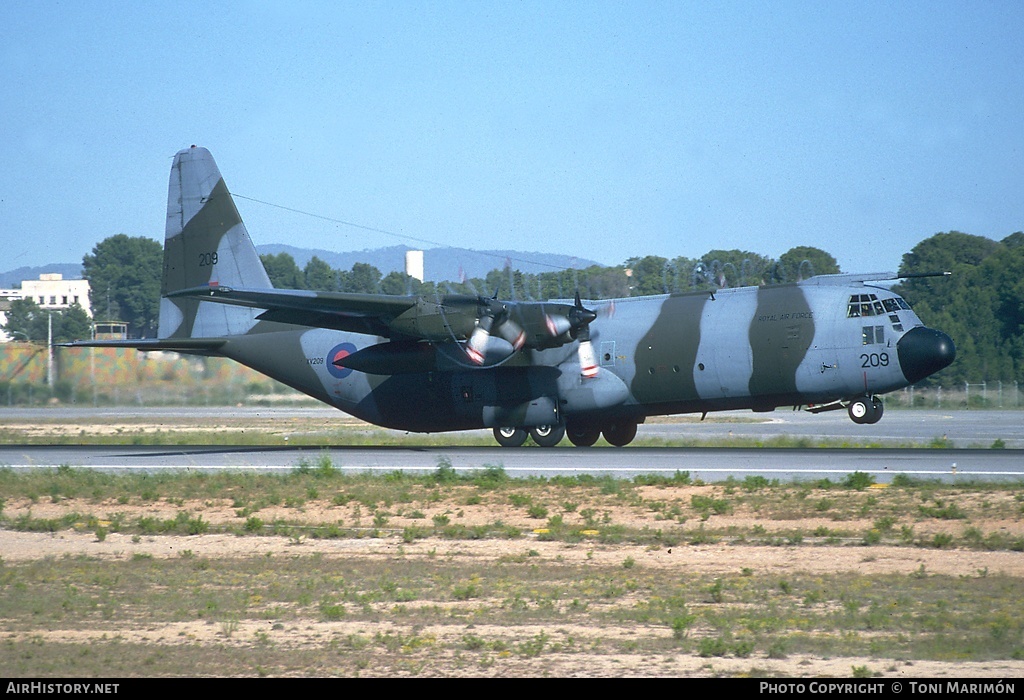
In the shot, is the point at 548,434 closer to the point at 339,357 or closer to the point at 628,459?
the point at 628,459

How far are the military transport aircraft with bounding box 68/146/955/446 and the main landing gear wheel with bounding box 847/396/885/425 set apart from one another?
0.04 meters

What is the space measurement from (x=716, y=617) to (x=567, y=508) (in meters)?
7.00

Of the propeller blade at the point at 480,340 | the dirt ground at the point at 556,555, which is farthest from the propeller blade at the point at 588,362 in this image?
the dirt ground at the point at 556,555

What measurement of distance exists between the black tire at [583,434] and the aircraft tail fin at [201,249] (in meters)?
9.86

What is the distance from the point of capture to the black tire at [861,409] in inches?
916

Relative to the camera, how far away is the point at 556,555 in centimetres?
1360

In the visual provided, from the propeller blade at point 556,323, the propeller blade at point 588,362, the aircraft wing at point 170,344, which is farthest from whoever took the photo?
the aircraft wing at point 170,344

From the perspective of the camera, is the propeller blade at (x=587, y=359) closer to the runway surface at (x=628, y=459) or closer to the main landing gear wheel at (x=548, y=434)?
the main landing gear wheel at (x=548, y=434)

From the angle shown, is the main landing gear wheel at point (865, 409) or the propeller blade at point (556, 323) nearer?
the main landing gear wheel at point (865, 409)

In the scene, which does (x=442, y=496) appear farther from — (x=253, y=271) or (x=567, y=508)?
(x=253, y=271)

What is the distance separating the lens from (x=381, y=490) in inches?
754

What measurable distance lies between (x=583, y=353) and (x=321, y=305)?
21.4ft

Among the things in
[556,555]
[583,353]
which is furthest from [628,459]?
[556,555]
